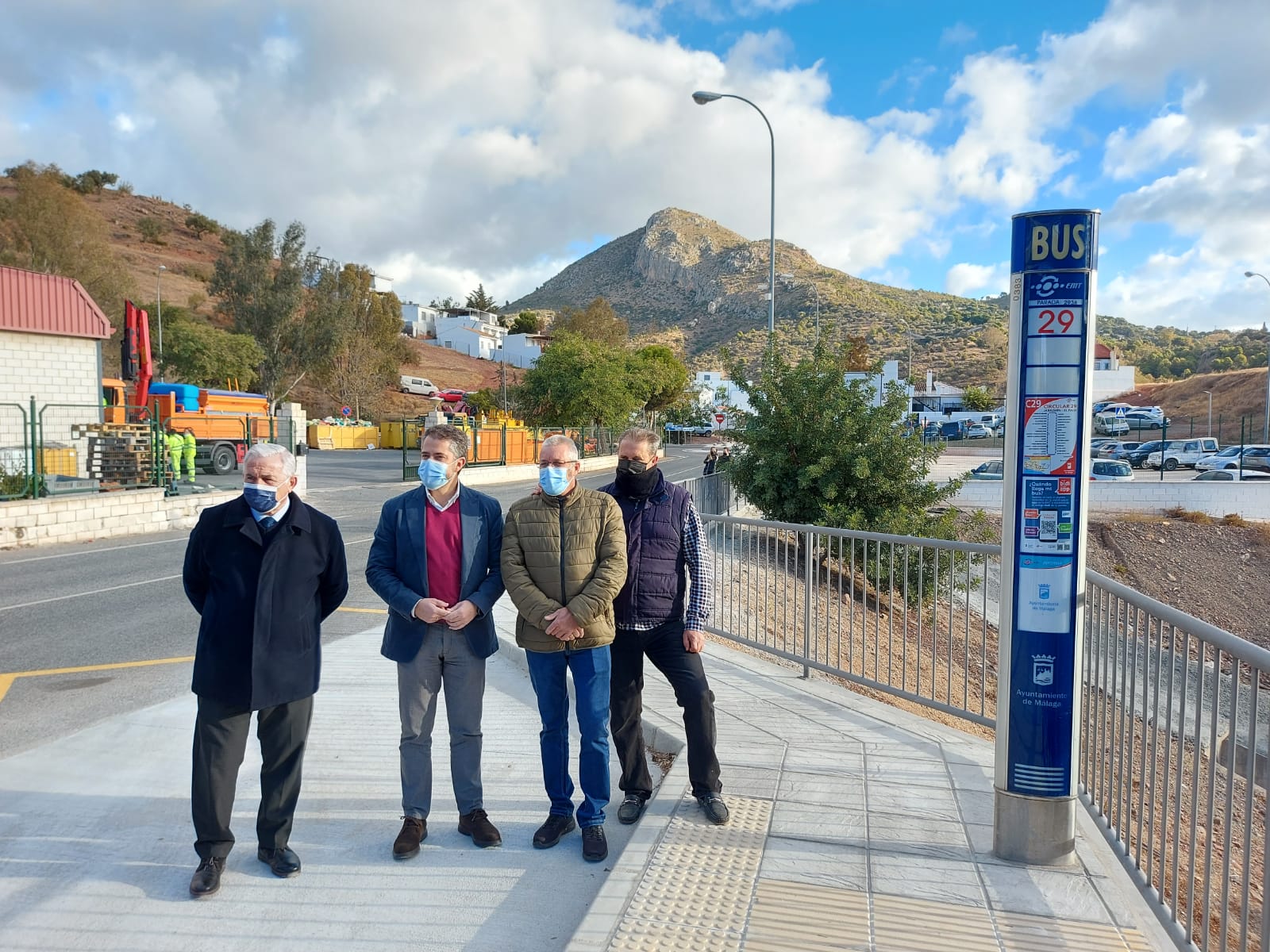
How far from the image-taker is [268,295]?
60.1 m

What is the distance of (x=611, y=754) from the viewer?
5270 millimetres

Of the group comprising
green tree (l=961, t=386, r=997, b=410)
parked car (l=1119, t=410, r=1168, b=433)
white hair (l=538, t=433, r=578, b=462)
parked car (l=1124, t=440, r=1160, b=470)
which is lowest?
parked car (l=1124, t=440, r=1160, b=470)

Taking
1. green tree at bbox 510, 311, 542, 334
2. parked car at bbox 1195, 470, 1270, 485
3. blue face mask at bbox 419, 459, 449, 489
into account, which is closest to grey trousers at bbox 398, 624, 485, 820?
blue face mask at bbox 419, 459, 449, 489

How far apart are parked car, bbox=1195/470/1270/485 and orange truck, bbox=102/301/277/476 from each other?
30339 millimetres

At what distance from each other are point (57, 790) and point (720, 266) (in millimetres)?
152483

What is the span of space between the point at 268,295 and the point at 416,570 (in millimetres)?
62173

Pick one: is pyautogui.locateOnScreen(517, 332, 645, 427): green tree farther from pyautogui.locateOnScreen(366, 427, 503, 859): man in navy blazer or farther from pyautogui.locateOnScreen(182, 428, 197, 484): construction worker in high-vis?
pyautogui.locateOnScreen(366, 427, 503, 859): man in navy blazer

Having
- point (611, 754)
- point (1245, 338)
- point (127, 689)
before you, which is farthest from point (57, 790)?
point (1245, 338)

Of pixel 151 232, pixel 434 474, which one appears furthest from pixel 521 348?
pixel 434 474

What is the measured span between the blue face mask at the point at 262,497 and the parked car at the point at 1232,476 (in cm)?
3310

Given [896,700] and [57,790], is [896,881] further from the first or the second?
[896,700]

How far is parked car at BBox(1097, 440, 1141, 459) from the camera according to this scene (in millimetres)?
41719

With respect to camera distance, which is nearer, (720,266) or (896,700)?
(896,700)

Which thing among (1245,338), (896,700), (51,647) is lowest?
(896,700)
